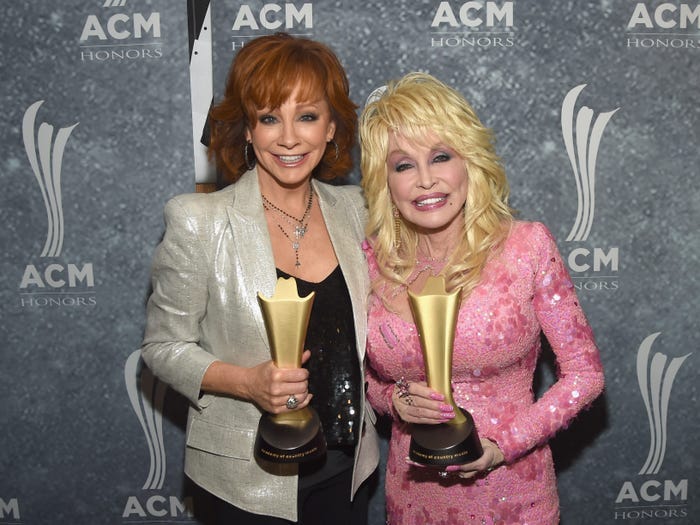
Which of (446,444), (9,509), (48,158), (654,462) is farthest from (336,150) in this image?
(9,509)

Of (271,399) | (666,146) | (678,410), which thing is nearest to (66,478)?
(271,399)

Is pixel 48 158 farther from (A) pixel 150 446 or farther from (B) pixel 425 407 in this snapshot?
(B) pixel 425 407

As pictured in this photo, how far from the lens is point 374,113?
5.56ft

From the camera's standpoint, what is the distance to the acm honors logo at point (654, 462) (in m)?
2.39

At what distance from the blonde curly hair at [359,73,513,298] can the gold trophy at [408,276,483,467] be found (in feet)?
0.62

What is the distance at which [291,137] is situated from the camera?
5.32ft

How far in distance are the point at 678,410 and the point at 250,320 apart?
166cm

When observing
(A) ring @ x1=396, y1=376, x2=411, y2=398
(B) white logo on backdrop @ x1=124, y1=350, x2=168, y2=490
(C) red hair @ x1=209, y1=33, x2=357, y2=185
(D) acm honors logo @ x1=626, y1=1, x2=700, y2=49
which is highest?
(D) acm honors logo @ x1=626, y1=1, x2=700, y2=49

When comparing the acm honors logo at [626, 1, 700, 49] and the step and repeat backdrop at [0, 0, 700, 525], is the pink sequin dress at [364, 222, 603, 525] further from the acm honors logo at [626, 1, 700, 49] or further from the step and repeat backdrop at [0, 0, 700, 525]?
the acm honors logo at [626, 1, 700, 49]

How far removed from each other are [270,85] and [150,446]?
4.70ft

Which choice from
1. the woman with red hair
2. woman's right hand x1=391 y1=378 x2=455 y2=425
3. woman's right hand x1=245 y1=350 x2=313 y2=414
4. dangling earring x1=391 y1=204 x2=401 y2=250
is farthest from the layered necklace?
woman's right hand x1=391 y1=378 x2=455 y2=425

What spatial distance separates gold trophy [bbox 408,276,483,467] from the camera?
54.9 inches

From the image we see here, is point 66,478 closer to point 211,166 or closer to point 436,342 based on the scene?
point 211,166

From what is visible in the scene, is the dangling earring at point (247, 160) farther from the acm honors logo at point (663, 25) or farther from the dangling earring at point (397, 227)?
the acm honors logo at point (663, 25)
